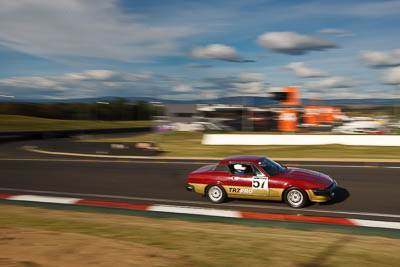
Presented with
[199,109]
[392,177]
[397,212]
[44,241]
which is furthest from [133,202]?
[199,109]

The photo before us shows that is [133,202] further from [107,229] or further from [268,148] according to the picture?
[268,148]

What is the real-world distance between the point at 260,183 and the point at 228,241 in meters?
3.40

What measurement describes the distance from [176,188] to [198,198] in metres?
1.43

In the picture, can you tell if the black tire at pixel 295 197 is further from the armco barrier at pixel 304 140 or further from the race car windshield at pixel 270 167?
the armco barrier at pixel 304 140

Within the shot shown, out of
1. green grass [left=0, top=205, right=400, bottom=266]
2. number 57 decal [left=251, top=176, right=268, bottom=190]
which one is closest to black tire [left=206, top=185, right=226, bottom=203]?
number 57 decal [left=251, top=176, right=268, bottom=190]

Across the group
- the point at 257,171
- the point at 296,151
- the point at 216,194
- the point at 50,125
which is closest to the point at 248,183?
the point at 257,171

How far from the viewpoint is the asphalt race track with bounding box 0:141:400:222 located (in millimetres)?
8547

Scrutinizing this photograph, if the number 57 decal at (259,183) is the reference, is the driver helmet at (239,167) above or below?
above

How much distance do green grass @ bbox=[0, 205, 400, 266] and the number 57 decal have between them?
6.78 feet

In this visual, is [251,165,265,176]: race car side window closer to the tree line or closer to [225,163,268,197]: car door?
[225,163,268,197]: car door

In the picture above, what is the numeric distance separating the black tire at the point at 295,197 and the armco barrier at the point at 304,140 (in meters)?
12.7

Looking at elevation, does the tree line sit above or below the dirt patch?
above

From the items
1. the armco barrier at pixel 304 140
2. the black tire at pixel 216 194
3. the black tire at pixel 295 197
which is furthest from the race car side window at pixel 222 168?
the armco barrier at pixel 304 140

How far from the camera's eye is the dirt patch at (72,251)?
4.51 metres
